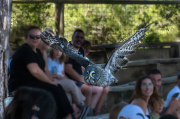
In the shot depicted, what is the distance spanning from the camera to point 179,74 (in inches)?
121

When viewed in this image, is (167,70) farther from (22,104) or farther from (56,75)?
(22,104)

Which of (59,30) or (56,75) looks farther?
(59,30)

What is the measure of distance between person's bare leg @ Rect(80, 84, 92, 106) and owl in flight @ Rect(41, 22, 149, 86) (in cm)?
10

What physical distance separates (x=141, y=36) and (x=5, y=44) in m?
1.34

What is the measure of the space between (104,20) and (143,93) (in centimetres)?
108

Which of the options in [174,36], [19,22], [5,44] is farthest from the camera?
[174,36]

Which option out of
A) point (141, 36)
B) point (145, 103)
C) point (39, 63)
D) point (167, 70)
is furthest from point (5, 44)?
point (167, 70)

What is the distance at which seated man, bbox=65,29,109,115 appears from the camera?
2537 millimetres

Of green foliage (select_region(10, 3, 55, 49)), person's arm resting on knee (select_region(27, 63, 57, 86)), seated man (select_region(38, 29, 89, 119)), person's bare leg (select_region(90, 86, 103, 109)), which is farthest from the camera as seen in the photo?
green foliage (select_region(10, 3, 55, 49))

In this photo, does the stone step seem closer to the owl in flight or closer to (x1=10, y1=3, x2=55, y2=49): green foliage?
the owl in flight

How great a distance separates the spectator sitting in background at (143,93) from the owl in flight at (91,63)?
34 cm

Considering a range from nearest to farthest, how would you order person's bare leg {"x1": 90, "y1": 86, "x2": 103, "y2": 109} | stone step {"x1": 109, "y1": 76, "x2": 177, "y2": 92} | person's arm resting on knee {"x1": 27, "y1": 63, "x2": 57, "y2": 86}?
1. person's arm resting on knee {"x1": 27, "y1": 63, "x2": 57, "y2": 86}
2. person's bare leg {"x1": 90, "y1": 86, "x2": 103, "y2": 109}
3. stone step {"x1": 109, "y1": 76, "x2": 177, "y2": 92}

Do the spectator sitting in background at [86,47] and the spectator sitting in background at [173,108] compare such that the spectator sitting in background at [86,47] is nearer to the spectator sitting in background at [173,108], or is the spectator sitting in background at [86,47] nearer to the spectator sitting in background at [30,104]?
the spectator sitting in background at [30,104]

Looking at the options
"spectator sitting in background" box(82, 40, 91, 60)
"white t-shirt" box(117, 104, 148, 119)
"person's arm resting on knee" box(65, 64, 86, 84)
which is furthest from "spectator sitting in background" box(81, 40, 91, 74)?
"white t-shirt" box(117, 104, 148, 119)
